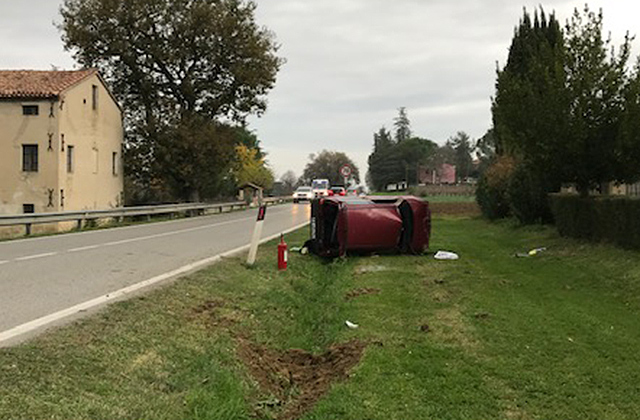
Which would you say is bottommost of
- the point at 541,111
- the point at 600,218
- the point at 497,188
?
the point at 600,218

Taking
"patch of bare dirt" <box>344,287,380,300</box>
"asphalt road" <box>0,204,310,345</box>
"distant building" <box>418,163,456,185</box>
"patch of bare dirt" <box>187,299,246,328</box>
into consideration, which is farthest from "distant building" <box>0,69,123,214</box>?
"distant building" <box>418,163,456,185</box>

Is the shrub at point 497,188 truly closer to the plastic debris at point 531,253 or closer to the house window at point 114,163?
the plastic debris at point 531,253

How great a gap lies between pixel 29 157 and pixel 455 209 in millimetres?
23543

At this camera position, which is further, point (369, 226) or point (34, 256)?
point (369, 226)

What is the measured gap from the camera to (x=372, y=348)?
251 inches

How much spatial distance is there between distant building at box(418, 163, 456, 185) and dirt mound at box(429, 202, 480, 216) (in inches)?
3577

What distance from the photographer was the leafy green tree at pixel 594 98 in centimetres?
1481

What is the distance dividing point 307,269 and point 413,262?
237 centimetres

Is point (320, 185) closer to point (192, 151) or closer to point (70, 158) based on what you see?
point (192, 151)

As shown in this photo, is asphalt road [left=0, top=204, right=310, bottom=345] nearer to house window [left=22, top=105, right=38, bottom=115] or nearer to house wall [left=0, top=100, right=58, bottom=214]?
house wall [left=0, top=100, right=58, bottom=214]

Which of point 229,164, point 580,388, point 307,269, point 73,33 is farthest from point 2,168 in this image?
point 580,388

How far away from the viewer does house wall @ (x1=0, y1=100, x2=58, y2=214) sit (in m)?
30.2

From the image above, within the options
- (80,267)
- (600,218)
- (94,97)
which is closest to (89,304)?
(80,267)

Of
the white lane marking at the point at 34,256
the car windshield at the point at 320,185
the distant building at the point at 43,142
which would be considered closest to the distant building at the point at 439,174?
the car windshield at the point at 320,185
